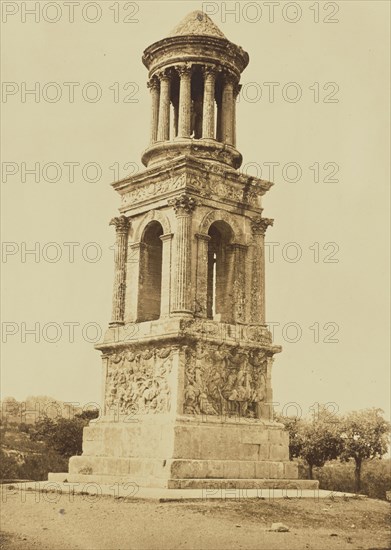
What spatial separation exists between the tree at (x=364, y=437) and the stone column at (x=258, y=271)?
1768cm

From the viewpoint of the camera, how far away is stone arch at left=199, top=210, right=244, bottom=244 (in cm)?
1930

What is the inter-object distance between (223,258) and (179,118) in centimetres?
401

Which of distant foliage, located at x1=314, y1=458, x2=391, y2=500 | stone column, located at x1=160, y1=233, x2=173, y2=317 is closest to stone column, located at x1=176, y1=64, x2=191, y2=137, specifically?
stone column, located at x1=160, y1=233, x2=173, y2=317

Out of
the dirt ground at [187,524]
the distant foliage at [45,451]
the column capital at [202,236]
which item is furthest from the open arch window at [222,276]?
the distant foliage at [45,451]

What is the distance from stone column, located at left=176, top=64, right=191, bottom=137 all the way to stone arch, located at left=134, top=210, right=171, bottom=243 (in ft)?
7.80

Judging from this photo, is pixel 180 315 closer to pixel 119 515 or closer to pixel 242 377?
pixel 242 377

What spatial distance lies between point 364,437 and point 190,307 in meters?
20.3

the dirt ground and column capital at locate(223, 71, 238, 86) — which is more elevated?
column capital at locate(223, 71, 238, 86)

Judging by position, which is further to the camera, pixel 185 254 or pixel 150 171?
pixel 150 171

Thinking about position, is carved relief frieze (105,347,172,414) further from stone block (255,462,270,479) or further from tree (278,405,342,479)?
tree (278,405,342,479)

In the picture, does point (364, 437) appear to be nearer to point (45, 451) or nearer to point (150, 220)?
point (45, 451)

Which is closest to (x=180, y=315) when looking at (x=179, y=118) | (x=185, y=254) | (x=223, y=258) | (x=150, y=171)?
(x=185, y=254)

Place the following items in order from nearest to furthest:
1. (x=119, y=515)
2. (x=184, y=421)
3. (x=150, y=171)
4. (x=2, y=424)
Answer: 1. (x=119, y=515)
2. (x=184, y=421)
3. (x=150, y=171)
4. (x=2, y=424)

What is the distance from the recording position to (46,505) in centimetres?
1490
